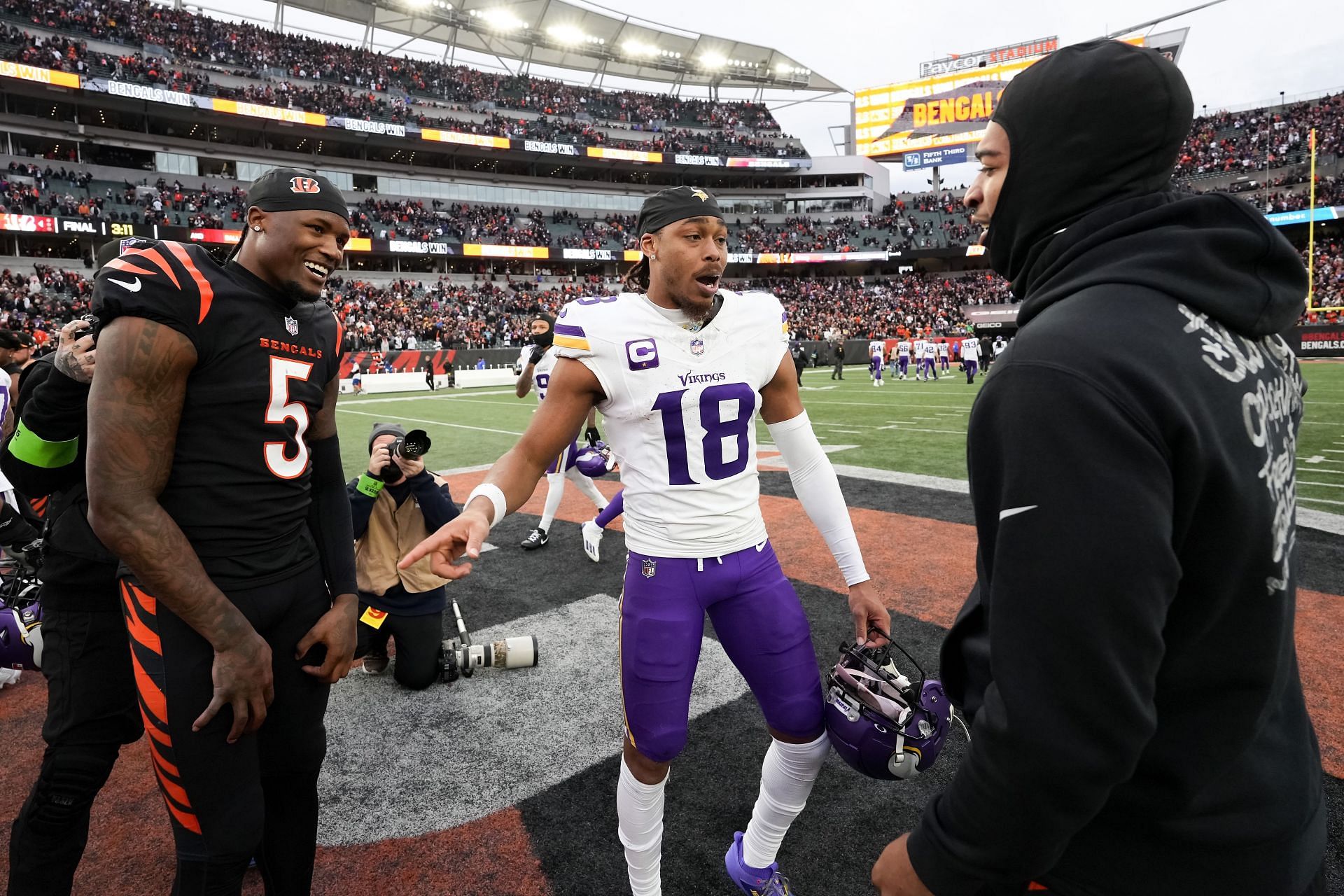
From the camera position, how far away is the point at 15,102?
36.0m

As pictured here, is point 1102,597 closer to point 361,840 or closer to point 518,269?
point 361,840

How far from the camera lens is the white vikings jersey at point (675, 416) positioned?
8.19 ft

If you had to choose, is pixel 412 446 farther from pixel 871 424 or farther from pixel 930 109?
pixel 930 109

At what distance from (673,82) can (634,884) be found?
67.6 m

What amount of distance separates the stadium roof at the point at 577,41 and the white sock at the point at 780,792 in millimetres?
55285

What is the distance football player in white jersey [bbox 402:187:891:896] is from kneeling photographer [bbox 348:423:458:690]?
1826 mm

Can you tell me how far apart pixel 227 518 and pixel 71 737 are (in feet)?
3.15

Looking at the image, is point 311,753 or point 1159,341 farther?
point 311,753

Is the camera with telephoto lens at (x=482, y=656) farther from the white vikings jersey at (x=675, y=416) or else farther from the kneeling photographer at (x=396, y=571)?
the white vikings jersey at (x=675, y=416)

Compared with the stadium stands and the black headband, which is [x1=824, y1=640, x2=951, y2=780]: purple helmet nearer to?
the black headband

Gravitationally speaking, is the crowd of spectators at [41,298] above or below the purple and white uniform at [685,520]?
above

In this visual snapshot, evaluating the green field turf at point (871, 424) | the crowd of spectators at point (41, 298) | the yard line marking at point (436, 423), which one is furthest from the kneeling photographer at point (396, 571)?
the crowd of spectators at point (41, 298)

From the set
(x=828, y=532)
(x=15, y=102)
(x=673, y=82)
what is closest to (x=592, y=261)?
(x=673, y=82)

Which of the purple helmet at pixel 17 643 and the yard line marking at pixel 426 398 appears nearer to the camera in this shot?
the purple helmet at pixel 17 643
